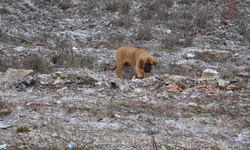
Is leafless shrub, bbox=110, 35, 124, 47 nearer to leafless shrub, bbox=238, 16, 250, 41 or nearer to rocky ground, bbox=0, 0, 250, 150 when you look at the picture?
rocky ground, bbox=0, 0, 250, 150

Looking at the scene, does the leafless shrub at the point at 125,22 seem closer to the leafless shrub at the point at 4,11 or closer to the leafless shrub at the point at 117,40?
the leafless shrub at the point at 117,40

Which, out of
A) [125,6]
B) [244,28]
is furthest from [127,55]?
[244,28]

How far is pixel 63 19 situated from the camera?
1301cm

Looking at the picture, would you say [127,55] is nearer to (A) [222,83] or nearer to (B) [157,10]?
(A) [222,83]

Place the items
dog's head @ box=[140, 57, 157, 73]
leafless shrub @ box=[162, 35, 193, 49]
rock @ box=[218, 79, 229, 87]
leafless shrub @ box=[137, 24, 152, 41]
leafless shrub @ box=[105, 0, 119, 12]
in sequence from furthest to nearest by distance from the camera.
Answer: leafless shrub @ box=[105, 0, 119, 12] → leafless shrub @ box=[137, 24, 152, 41] → leafless shrub @ box=[162, 35, 193, 49] → dog's head @ box=[140, 57, 157, 73] → rock @ box=[218, 79, 229, 87]

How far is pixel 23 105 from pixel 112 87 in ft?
6.18

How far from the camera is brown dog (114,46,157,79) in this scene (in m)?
6.70

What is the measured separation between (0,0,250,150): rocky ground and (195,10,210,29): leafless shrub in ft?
0.15

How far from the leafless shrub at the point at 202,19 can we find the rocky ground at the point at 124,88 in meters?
0.05

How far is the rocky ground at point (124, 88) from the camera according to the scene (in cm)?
337

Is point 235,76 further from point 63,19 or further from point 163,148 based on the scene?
point 63,19

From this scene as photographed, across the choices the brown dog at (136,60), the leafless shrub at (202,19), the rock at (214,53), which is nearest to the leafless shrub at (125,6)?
the leafless shrub at (202,19)

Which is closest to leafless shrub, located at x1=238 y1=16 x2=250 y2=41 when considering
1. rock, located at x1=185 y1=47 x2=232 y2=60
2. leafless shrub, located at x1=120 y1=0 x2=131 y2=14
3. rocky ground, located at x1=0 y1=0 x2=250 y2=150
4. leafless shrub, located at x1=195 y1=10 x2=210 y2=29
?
rocky ground, located at x1=0 y1=0 x2=250 y2=150

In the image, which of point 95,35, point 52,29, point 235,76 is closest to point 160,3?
point 95,35
